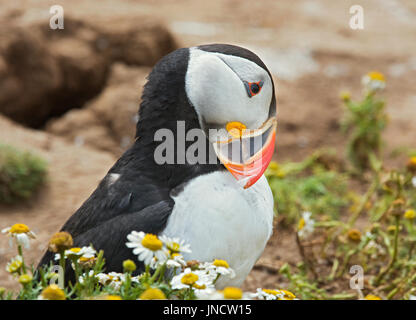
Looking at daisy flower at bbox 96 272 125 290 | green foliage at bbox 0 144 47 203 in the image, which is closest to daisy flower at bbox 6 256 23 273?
daisy flower at bbox 96 272 125 290

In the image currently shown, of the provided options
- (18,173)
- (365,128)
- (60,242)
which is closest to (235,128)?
(60,242)

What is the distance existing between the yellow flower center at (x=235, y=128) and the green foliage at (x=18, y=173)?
2.09 metres

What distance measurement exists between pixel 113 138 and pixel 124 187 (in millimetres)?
3065

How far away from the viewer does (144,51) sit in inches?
242

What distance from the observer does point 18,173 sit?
409 centimetres

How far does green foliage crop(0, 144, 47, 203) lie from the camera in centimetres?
404

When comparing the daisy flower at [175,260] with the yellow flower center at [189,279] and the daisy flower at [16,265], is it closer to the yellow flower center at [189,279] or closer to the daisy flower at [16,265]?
the yellow flower center at [189,279]

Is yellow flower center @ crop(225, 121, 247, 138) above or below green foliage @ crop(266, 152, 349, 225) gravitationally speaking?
above

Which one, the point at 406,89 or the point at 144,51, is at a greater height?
the point at 144,51

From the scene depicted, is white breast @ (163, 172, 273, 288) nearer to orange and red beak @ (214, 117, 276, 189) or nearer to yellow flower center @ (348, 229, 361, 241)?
A: orange and red beak @ (214, 117, 276, 189)

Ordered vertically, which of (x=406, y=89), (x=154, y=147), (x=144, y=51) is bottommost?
(x=154, y=147)

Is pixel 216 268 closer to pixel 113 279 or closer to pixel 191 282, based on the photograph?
pixel 191 282

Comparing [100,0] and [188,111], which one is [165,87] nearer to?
[188,111]
